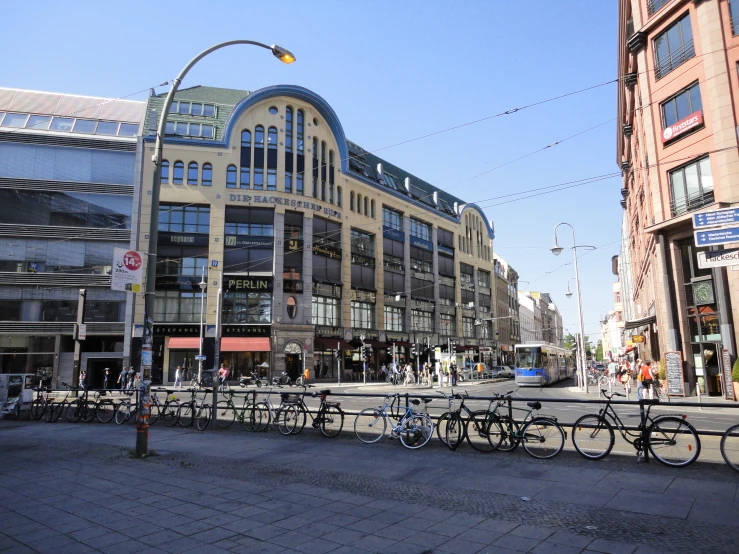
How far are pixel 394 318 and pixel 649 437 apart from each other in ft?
157

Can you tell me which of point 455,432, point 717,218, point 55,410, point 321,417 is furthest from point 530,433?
point 55,410

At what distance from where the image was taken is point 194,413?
46.1 feet

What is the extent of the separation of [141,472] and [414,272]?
171 feet

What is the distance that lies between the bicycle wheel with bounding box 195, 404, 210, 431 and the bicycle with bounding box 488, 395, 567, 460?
777 centimetres

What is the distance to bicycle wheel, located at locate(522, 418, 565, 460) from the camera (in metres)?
8.72

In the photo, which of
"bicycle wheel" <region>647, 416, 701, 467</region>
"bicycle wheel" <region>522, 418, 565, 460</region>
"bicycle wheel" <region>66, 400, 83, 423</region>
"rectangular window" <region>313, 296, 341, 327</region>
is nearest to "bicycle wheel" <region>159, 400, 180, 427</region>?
"bicycle wheel" <region>66, 400, 83, 423</region>

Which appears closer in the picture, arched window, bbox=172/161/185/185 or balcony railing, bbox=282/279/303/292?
arched window, bbox=172/161/185/185

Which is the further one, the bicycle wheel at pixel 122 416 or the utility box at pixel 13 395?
the utility box at pixel 13 395

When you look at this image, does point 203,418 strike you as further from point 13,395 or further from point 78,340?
point 78,340

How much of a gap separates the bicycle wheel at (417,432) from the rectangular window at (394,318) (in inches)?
1731

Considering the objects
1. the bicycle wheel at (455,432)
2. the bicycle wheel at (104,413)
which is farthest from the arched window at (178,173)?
the bicycle wheel at (455,432)

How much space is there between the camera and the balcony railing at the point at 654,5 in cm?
2517

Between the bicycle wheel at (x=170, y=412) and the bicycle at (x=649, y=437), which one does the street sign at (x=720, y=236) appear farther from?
the bicycle wheel at (x=170, y=412)

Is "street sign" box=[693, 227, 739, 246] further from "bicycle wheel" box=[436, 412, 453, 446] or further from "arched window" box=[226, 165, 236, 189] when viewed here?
"arched window" box=[226, 165, 236, 189]
